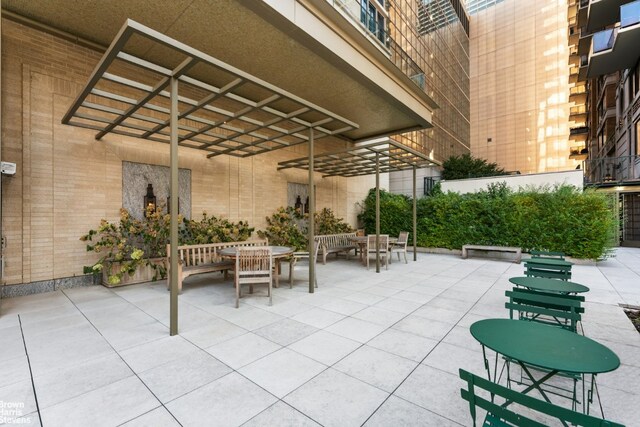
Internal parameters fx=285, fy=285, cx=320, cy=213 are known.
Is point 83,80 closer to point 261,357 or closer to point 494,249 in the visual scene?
point 261,357

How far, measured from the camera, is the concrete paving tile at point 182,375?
2.53 m

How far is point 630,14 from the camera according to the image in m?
13.2

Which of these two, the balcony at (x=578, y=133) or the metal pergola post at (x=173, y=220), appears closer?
the metal pergola post at (x=173, y=220)

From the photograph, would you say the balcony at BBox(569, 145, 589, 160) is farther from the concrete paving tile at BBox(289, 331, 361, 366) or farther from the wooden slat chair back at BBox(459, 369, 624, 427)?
the wooden slat chair back at BBox(459, 369, 624, 427)

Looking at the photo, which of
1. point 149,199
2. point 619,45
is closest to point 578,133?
point 619,45

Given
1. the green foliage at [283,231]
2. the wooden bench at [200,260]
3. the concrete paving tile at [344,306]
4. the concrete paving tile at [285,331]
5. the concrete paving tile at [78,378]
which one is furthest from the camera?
the green foliage at [283,231]

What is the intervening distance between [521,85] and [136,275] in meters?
42.3

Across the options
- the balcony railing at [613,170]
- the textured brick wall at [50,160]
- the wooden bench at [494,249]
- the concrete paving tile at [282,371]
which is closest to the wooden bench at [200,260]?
the textured brick wall at [50,160]

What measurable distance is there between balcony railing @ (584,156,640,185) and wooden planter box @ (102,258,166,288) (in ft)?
66.7

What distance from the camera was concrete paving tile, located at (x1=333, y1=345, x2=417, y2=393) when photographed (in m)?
2.66

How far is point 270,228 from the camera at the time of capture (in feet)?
31.7

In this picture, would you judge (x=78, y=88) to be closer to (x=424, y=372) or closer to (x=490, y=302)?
(x=424, y=372)

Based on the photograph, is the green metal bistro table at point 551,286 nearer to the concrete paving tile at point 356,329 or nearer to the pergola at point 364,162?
the concrete paving tile at point 356,329

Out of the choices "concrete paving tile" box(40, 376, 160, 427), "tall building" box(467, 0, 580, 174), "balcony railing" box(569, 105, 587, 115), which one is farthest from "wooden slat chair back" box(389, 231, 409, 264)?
"balcony railing" box(569, 105, 587, 115)
